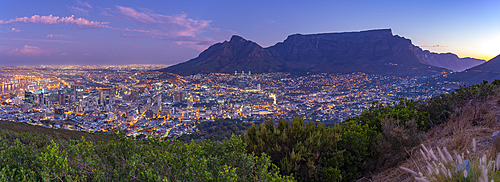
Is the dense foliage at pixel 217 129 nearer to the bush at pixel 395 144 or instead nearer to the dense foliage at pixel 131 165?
the bush at pixel 395 144

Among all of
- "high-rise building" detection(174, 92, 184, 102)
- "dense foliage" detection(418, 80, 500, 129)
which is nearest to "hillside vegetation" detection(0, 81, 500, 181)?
"dense foliage" detection(418, 80, 500, 129)

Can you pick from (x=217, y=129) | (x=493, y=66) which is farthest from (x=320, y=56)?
(x=217, y=129)

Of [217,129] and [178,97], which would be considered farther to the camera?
Answer: [178,97]

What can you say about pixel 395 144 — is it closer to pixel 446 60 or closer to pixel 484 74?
pixel 484 74

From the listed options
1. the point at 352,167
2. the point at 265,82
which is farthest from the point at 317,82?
the point at 352,167

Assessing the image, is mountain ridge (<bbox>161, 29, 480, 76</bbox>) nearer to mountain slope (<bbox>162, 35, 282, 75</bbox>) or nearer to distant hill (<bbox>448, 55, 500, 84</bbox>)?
mountain slope (<bbox>162, 35, 282, 75</bbox>)

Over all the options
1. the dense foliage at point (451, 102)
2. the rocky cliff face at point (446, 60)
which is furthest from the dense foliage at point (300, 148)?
the rocky cliff face at point (446, 60)
